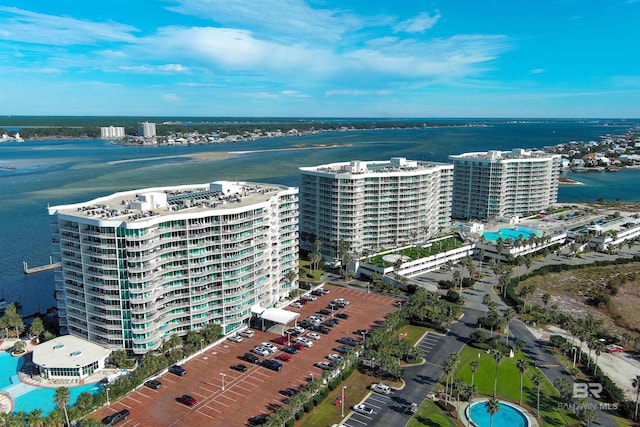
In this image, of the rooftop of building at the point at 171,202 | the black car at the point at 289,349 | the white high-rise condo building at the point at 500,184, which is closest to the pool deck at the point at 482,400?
the black car at the point at 289,349

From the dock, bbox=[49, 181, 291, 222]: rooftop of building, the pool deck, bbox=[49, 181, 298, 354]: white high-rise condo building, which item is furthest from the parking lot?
the dock

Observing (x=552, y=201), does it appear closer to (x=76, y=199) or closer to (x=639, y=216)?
(x=639, y=216)

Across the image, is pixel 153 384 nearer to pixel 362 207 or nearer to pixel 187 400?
pixel 187 400

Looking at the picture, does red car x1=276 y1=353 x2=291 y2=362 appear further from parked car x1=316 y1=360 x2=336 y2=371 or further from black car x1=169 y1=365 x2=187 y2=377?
black car x1=169 y1=365 x2=187 y2=377

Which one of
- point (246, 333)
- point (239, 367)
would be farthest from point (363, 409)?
point (246, 333)

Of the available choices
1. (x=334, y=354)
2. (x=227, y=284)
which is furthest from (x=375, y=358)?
(x=227, y=284)
